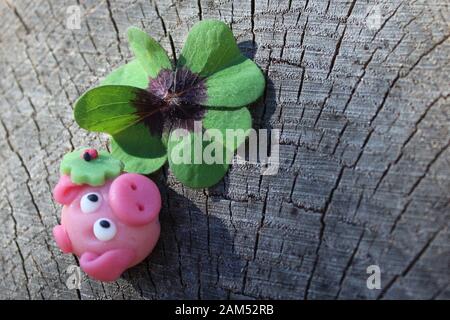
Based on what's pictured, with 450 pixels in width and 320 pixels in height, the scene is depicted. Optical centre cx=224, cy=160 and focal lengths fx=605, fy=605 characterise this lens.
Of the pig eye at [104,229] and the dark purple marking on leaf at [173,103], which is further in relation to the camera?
the dark purple marking on leaf at [173,103]

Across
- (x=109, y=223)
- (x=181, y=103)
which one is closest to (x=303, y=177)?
(x=181, y=103)

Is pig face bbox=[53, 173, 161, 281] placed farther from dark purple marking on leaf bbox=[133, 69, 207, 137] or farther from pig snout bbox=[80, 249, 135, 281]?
dark purple marking on leaf bbox=[133, 69, 207, 137]

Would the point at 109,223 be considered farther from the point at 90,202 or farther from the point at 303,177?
the point at 303,177

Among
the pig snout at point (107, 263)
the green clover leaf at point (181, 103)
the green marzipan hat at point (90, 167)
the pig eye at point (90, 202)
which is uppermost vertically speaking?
the green clover leaf at point (181, 103)

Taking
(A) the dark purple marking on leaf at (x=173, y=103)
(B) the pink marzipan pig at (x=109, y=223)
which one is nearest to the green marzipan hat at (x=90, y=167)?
(B) the pink marzipan pig at (x=109, y=223)

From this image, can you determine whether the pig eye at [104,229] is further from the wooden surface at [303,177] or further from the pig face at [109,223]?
the wooden surface at [303,177]

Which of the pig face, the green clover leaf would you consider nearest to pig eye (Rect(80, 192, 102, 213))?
the pig face
